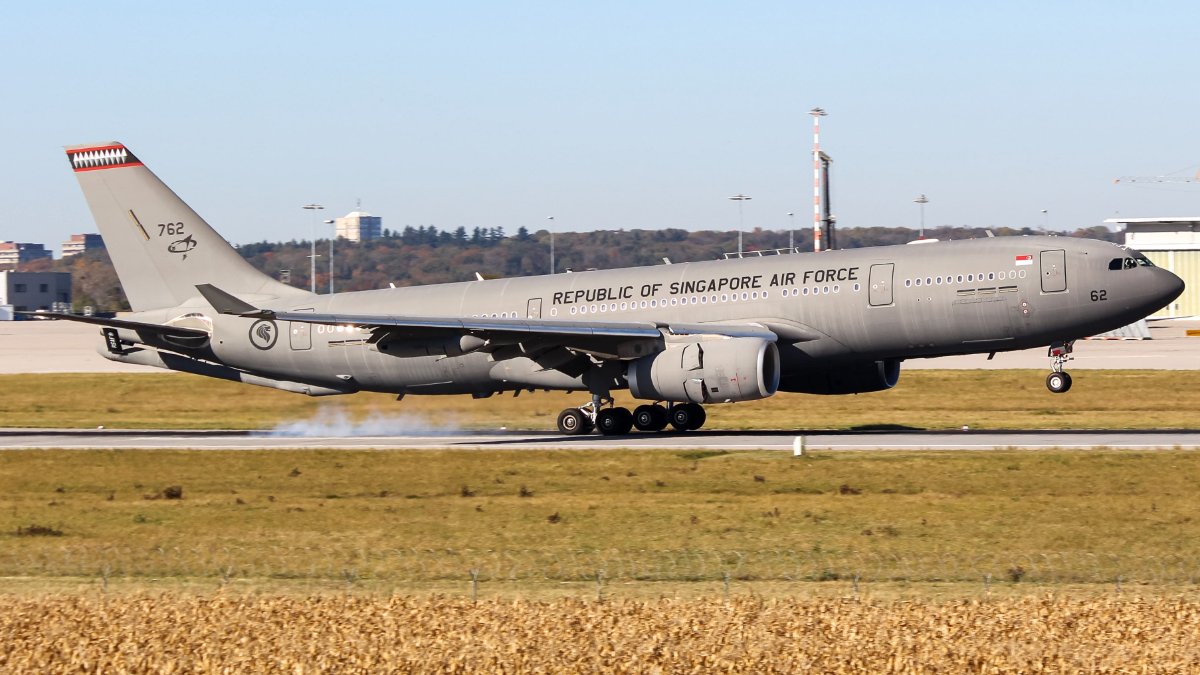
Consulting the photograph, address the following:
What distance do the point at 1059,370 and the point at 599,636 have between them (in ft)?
82.5

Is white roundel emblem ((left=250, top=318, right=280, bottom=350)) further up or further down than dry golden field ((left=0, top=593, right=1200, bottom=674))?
further up

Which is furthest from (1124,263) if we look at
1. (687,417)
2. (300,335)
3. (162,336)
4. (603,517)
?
(162,336)

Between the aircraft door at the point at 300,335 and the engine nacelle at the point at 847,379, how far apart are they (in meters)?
14.8

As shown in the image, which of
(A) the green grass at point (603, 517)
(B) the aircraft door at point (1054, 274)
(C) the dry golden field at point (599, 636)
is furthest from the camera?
(B) the aircraft door at point (1054, 274)

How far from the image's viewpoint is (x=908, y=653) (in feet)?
51.2

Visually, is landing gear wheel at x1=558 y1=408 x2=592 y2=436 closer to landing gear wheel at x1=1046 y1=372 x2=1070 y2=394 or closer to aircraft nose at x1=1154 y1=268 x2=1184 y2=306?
landing gear wheel at x1=1046 y1=372 x2=1070 y2=394

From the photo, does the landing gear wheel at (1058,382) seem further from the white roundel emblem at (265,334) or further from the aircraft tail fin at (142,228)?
the aircraft tail fin at (142,228)

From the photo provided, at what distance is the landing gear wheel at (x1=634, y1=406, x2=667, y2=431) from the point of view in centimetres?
4244

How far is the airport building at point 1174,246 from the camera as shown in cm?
12775

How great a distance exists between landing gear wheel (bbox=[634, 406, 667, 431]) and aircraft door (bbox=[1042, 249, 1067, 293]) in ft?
38.5

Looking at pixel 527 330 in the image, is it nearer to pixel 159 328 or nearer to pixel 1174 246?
pixel 159 328

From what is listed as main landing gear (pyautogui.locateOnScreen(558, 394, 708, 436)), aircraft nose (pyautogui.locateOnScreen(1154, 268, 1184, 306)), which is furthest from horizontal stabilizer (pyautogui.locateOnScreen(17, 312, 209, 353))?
aircraft nose (pyautogui.locateOnScreen(1154, 268, 1184, 306))

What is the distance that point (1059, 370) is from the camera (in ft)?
125

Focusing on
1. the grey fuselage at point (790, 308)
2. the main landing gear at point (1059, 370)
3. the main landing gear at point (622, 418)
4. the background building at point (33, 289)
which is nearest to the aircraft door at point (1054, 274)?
the grey fuselage at point (790, 308)
